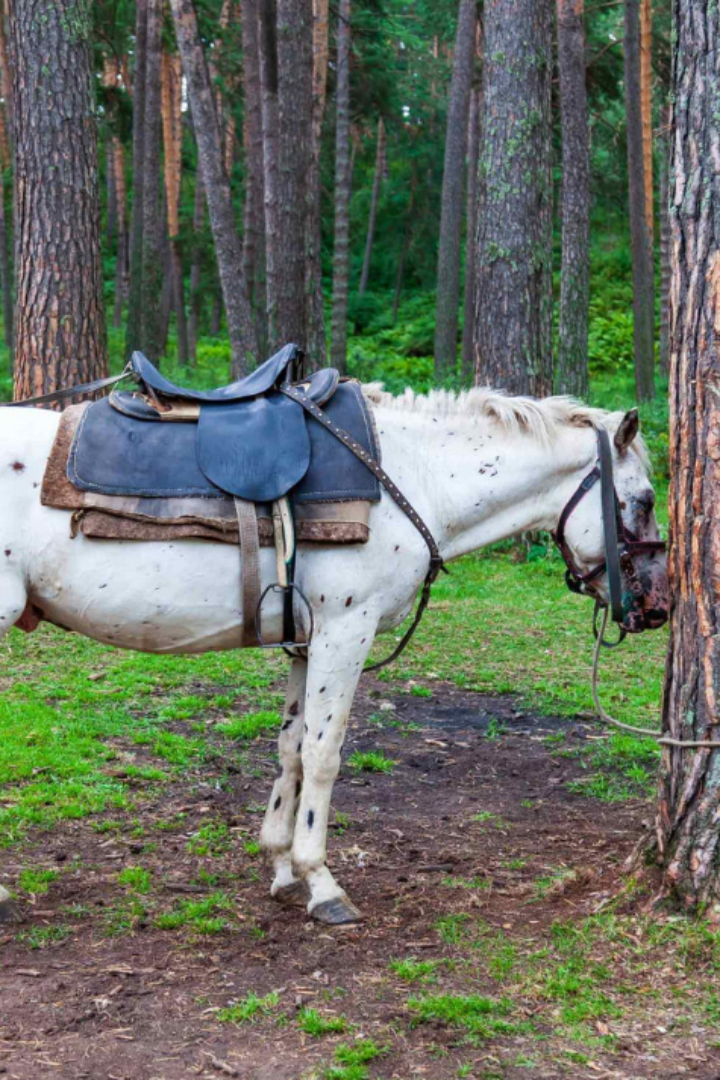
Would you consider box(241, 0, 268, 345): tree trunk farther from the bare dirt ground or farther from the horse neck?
the horse neck

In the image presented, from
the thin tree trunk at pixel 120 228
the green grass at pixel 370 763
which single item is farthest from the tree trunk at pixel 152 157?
the green grass at pixel 370 763

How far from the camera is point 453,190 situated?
20078 millimetres

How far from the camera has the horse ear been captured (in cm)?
421

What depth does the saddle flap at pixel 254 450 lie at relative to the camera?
399 cm

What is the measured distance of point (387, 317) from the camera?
32.5 m

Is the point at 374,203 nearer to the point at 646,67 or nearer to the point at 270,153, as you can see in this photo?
the point at 646,67

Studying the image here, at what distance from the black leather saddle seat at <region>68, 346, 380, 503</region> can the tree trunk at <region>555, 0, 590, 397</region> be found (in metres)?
12.7

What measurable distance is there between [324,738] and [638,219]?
16111mm

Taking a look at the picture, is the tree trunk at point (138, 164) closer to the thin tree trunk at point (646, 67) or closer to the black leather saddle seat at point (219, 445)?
the thin tree trunk at point (646, 67)

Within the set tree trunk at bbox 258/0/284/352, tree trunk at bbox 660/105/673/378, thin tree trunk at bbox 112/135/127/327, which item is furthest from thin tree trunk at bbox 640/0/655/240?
thin tree trunk at bbox 112/135/127/327

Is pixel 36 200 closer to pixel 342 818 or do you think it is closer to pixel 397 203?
pixel 342 818

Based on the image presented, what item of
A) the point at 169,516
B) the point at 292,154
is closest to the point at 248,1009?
the point at 169,516

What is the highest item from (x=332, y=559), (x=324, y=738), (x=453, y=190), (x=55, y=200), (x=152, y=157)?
(x=152, y=157)

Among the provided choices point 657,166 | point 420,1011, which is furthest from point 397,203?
point 420,1011
